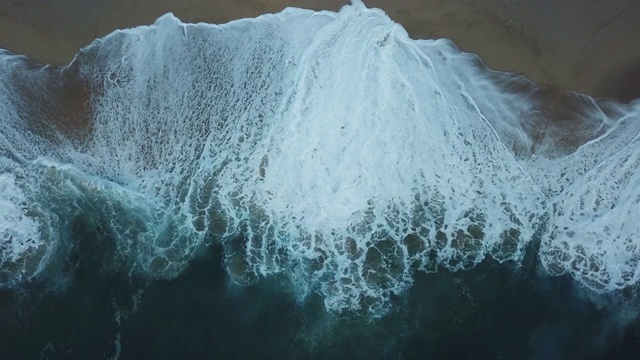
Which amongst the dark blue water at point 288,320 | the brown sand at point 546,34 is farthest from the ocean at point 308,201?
the brown sand at point 546,34

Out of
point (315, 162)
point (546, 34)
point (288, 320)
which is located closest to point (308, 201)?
point (315, 162)

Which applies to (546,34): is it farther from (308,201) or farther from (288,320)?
(288,320)

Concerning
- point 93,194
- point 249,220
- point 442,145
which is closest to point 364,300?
point 249,220

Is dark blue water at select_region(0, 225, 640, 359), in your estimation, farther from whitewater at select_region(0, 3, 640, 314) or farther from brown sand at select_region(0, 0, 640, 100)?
brown sand at select_region(0, 0, 640, 100)

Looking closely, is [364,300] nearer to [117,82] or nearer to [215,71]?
[215,71]

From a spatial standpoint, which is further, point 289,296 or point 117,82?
point 117,82

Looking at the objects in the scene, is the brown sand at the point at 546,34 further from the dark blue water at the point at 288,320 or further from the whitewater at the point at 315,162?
the dark blue water at the point at 288,320

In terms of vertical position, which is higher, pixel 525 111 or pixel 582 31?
pixel 582 31
